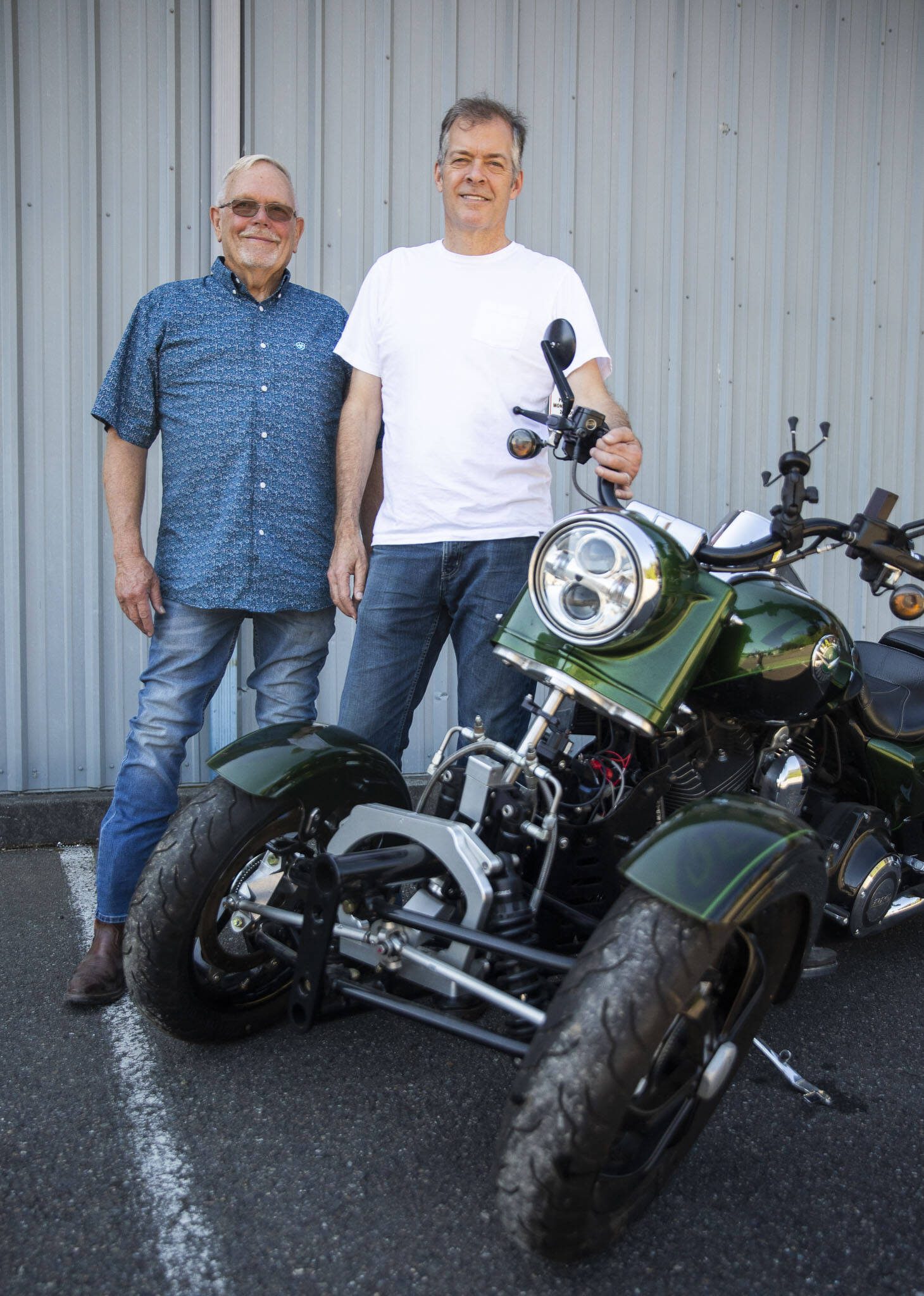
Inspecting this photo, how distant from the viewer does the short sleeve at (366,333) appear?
2.66 meters

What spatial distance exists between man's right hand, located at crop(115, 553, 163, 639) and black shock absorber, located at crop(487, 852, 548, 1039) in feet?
4.16

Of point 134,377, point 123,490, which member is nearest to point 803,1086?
point 123,490

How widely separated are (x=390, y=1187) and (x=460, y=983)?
408mm

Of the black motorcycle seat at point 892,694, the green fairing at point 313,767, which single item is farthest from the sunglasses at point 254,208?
the black motorcycle seat at point 892,694

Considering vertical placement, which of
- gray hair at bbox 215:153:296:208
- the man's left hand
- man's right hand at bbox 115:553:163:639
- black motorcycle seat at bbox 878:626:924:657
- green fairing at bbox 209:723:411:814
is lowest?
green fairing at bbox 209:723:411:814

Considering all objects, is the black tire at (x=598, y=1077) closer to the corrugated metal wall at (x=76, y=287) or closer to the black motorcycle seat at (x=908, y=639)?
the black motorcycle seat at (x=908, y=639)

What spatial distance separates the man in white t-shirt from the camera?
255cm

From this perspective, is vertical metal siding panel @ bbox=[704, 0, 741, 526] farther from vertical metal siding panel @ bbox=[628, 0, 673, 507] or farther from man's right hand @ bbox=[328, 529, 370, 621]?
man's right hand @ bbox=[328, 529, 370, 621]

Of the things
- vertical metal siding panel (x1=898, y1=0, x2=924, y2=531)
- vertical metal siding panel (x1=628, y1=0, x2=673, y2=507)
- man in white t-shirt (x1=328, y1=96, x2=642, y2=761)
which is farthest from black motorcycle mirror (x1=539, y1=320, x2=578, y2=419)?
vertical metal siding panel (x1=898, y1=0, x2=924, y2=531)

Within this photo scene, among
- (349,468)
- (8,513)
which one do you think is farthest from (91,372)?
(349,468)

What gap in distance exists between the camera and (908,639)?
3.07 meters

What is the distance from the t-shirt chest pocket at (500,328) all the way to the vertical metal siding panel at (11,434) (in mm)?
2253

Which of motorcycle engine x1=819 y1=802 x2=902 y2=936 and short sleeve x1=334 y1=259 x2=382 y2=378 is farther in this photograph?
short sleeve x1=334 y1=259 x2=382 y2=378

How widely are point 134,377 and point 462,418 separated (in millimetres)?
842
